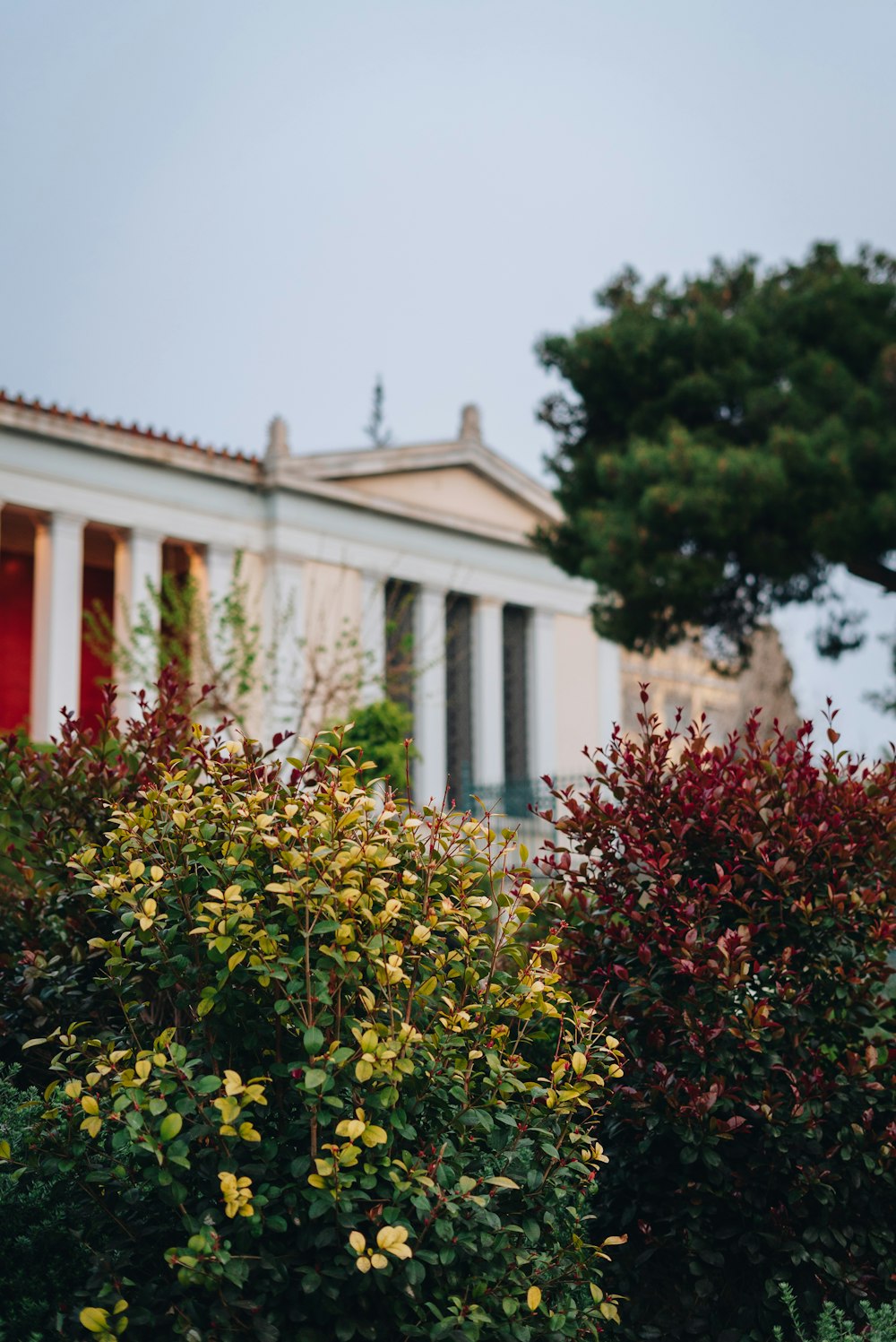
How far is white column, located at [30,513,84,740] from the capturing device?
2095 cm

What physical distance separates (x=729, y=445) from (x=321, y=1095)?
15293 mm

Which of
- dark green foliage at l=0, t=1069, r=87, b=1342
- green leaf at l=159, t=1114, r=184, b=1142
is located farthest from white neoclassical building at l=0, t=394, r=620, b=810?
green leaf at l=159, t=1114, r=184, b=1142

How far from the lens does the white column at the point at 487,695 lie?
27.3 metres

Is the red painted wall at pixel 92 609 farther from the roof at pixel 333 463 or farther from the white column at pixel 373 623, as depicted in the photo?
the white column at pixel 373 623

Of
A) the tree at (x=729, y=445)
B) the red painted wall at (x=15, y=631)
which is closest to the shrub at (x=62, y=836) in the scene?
the tree at (x=729, y=445)

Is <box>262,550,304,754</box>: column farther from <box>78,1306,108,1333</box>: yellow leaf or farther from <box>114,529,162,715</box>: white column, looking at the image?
<box>78,1306,108,1333</box>: yellow leaf

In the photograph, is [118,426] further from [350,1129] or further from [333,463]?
[350,1129]

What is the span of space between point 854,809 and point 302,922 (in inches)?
90.8

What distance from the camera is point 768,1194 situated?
4.45 metres

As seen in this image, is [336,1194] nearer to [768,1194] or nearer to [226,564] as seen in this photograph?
[768,1194]

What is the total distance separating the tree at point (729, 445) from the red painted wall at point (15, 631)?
10352 millimetres

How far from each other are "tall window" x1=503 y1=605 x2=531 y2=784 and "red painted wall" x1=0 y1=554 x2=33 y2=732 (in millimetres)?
9974

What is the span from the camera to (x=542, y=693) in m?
28.8

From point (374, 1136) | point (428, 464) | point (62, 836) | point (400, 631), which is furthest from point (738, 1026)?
point (428, 464)
